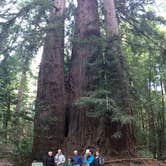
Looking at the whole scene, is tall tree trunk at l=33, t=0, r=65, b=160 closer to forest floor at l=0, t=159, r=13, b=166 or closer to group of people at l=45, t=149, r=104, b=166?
group of people at l=45, t=149, r=104, b=166

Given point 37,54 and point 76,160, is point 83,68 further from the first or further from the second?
point 76,160

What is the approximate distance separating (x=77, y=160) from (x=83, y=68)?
12.0ft

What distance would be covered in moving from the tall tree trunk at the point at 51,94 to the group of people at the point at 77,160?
1.00 metres

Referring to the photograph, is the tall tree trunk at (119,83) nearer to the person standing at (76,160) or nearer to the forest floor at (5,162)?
the person standing at (76,160)

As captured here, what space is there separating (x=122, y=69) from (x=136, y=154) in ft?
8.84

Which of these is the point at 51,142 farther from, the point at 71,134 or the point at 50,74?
the point at 50,74

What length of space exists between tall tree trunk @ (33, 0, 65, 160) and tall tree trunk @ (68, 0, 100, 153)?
0.45 meters

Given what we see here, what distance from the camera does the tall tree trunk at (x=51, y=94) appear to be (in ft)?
37.1

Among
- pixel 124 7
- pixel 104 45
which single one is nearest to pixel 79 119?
pixel 104 45

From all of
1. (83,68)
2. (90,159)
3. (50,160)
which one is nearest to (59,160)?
(50,160)

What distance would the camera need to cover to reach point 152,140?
19125 millimetres

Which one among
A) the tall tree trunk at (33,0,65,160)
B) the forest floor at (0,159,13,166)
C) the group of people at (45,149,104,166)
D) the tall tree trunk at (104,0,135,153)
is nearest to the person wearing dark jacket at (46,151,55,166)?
the group of people at (45,149,104,166)

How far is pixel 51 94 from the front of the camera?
469 inches

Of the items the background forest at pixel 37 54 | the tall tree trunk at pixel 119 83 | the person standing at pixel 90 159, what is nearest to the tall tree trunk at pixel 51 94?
the background forest at pixel 37 54
